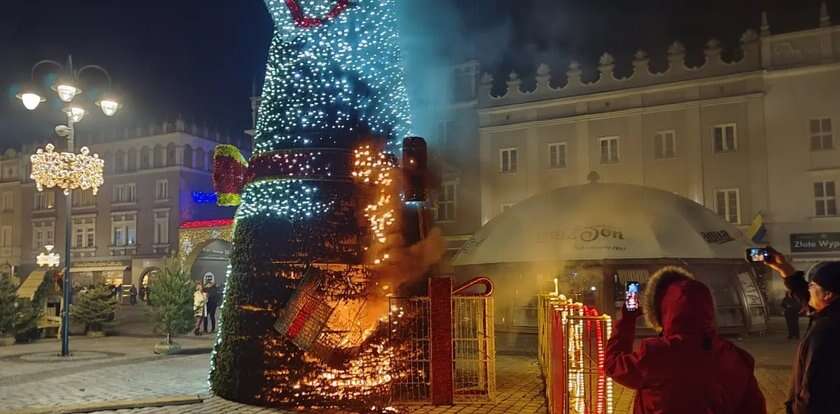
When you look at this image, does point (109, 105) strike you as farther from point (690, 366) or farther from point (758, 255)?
point (690, 366)

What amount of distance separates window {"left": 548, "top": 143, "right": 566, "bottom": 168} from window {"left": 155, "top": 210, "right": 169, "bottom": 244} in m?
29.4

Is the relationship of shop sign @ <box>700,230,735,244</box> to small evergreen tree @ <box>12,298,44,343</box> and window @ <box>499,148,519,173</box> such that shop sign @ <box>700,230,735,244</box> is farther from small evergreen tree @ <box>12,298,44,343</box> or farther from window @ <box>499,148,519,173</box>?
small evergreen tree @ <box>12,298,44,343</box>

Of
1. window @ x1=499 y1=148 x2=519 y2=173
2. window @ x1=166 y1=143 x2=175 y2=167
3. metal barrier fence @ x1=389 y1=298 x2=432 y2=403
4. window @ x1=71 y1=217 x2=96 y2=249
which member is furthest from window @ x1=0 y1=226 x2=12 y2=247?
metal barrier fence @ x1=389 y1=298 x2=432 y2=403

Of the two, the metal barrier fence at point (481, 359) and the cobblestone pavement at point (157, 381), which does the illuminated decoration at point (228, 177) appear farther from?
the metal barrier fence at point (481, 359)

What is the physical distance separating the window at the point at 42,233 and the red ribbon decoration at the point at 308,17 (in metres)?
53.1

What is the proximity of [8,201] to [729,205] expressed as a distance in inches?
2191

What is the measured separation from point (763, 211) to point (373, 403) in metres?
26.1

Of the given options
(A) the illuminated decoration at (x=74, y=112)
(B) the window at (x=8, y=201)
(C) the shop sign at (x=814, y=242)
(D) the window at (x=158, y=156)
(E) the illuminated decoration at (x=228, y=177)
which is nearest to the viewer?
(E) the illuminated decoration at (x=228, y=177)

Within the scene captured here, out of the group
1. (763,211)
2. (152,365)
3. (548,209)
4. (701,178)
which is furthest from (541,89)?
(152,365)

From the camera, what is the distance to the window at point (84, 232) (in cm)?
5241

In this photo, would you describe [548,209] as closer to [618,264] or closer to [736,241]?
[618,264]

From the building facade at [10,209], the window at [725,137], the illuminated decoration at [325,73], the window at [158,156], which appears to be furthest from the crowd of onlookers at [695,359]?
the building facade at [10,209]

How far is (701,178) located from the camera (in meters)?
30.5

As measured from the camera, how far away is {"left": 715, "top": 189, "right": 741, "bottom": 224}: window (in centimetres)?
2997
